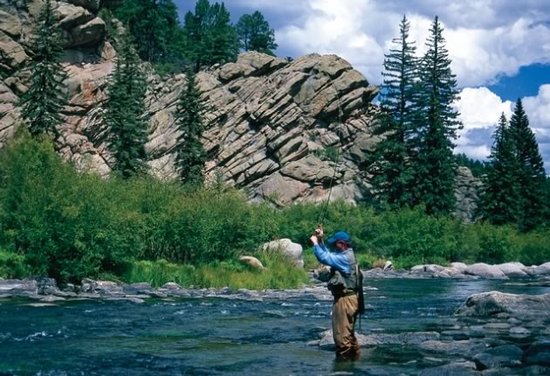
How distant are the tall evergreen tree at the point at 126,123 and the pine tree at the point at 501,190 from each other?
32.5 metres

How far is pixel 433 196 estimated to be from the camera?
217 ft

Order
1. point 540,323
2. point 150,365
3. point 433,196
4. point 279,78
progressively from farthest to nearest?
point 279,78 < point 433,196 < point 540,323 < point 150,365

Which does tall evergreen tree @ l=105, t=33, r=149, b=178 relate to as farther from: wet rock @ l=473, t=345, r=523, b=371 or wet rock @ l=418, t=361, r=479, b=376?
wet rock @ l=418, t=361, r=479, b=376

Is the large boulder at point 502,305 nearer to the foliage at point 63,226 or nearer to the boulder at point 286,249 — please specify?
the foliage at point 63,226

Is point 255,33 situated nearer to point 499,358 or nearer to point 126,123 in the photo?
point 126,123

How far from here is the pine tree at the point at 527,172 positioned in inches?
2790

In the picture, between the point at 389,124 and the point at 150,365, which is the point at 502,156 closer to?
the point at 389,124

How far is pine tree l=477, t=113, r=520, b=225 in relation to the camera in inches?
2640

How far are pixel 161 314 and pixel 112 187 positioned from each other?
14588mm

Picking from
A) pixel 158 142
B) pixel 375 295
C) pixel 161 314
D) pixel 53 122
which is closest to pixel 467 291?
pixel 375 295

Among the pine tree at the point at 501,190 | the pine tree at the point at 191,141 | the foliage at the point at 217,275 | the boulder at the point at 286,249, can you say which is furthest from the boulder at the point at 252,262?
the pine tree at the point at 501,190

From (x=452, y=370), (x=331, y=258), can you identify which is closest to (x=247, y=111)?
(x=331, y=258)

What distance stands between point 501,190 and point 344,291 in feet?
190

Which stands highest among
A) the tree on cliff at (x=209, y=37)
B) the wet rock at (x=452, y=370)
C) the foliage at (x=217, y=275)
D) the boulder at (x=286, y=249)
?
the tree on cliff at (x=209, y=37)
